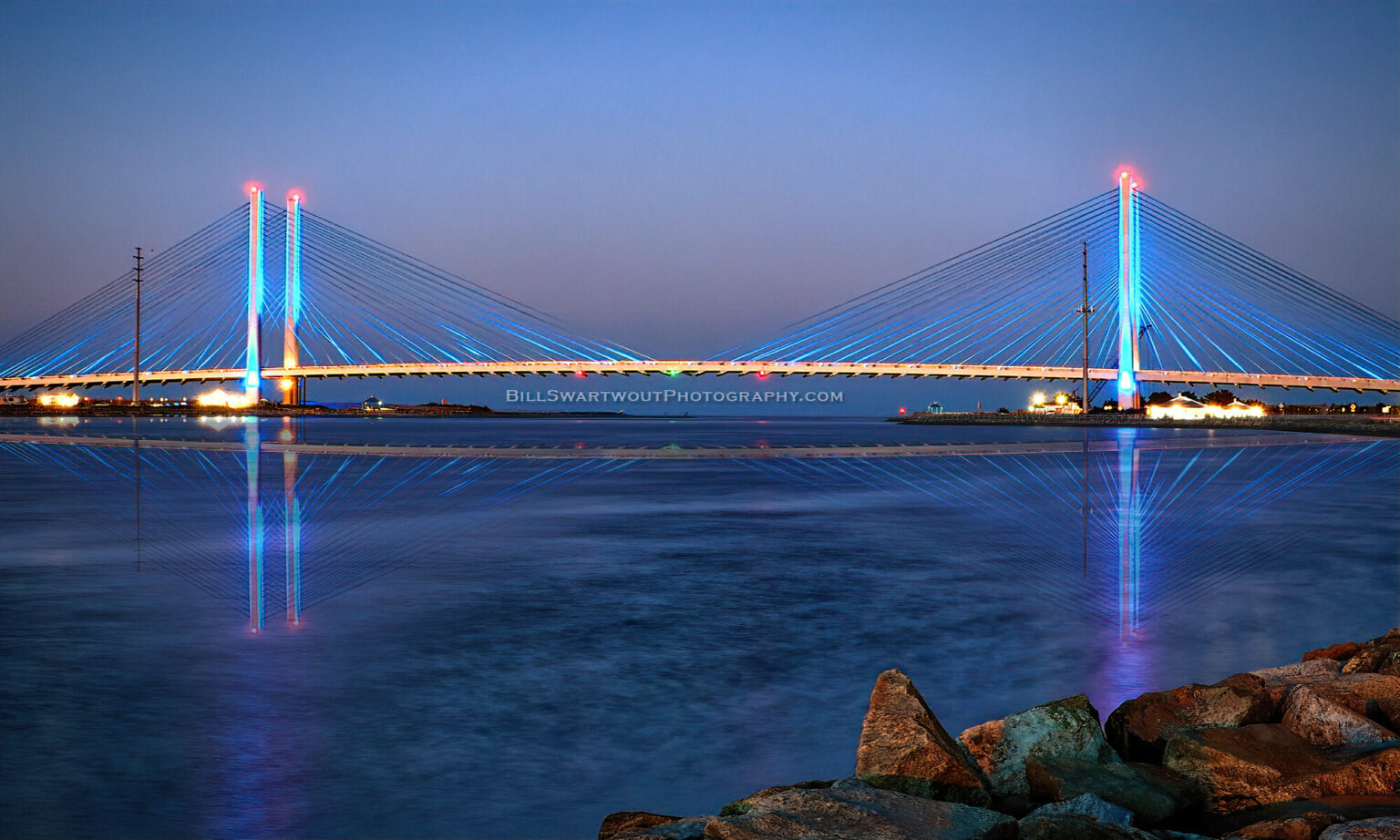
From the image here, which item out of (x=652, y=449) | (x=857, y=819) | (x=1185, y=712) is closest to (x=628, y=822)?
(x=857, y=819)

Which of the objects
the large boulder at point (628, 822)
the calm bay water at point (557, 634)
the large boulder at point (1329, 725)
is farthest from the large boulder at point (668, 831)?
the large boulder at point (1329, 725)

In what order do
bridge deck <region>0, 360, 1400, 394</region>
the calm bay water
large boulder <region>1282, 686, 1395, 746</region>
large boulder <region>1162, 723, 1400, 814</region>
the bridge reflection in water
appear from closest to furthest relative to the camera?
1. large boulder <region>1162, 723, 1400, 814</region>
2. the calm bay water
3. large boulder <region>1282, 686, 1395, 746</region>
4. the bridge reflection in water
5. bridge deck <region>0, 360, 1400, 394</region>

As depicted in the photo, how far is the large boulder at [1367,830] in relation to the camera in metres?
3.14

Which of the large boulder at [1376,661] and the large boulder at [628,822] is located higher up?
the large boulder at [1376,661]

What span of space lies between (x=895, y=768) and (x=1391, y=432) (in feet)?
176

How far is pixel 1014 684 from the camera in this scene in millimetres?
5531

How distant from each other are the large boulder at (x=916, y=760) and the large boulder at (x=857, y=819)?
0.58 ft

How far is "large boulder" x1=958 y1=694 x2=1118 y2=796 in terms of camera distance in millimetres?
4094

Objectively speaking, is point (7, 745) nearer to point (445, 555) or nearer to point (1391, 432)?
point (445, 555)

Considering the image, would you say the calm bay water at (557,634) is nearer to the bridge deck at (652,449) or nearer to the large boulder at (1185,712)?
the large boulder at (1185,712)

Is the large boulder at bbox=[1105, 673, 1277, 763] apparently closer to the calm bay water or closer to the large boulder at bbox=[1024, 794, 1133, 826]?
the calm bay water

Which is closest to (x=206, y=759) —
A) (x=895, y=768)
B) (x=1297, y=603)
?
(x=895, y=768)

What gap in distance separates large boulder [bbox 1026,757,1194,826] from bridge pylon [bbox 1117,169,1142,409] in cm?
5987

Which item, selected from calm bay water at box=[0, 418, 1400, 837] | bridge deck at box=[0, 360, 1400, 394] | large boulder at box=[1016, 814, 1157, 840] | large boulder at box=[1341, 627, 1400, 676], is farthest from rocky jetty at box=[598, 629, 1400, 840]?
bridge deck at box=[0, 360, 1400, 394]
